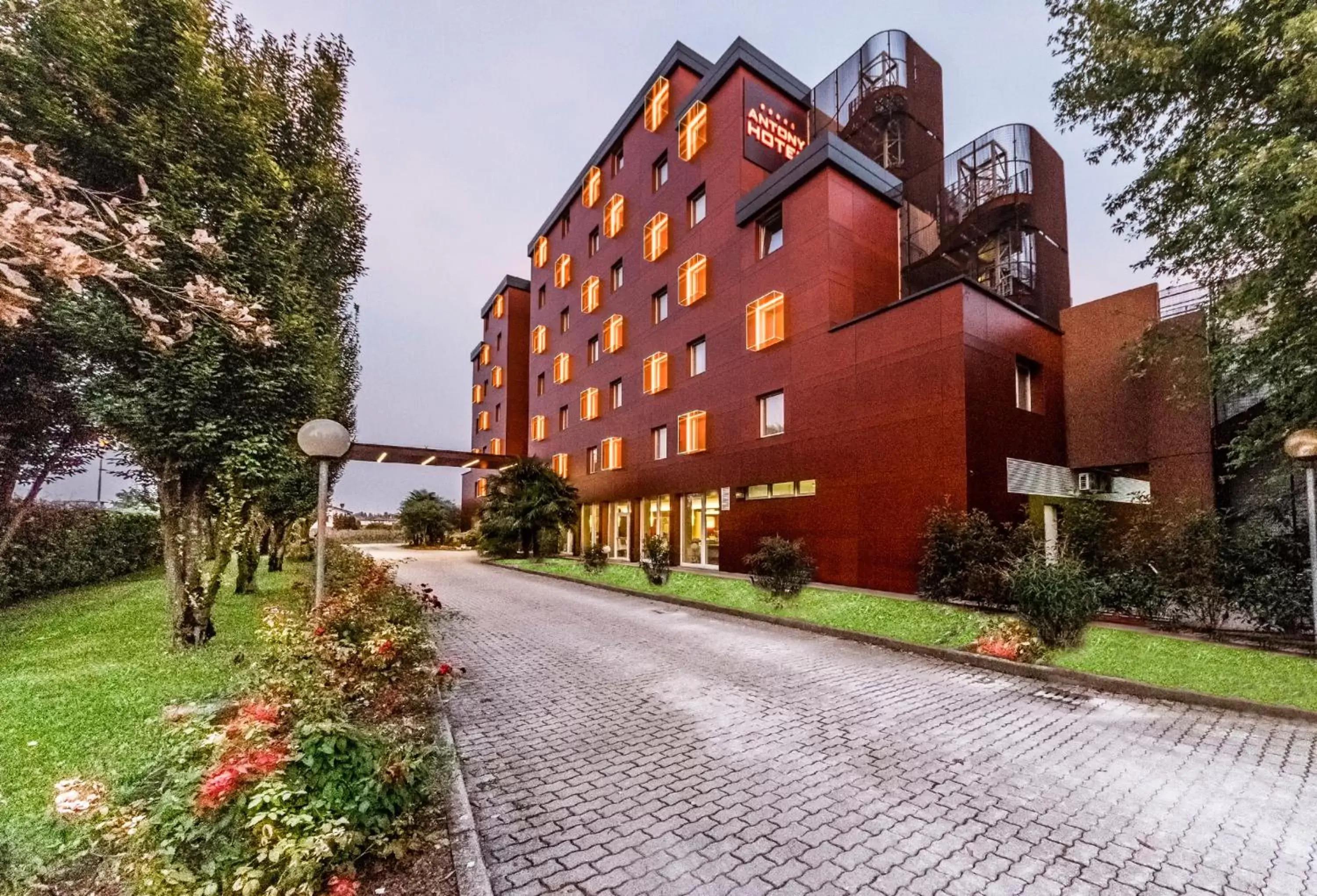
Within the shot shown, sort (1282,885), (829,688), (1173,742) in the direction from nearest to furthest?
(1282,885) → (1173,742) → (829,688)

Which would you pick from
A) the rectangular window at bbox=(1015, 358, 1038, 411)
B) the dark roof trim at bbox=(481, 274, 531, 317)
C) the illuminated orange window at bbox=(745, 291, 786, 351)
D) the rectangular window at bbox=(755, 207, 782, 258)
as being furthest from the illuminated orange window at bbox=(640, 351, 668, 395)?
the dark roof trim at bbox=(481, 274, 531, 317)

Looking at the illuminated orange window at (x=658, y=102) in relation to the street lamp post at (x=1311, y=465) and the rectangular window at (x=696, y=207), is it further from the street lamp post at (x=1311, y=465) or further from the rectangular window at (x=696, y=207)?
the street lamp post at (x=1311, y=465)

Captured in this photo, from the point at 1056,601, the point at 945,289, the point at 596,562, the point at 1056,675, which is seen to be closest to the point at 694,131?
the point at 945,289

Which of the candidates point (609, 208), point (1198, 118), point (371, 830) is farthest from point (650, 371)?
point (371, 830)

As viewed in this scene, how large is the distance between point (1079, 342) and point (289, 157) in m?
17.7

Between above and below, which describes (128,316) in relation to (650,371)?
below

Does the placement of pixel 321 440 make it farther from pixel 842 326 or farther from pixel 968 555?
pixel 842 326

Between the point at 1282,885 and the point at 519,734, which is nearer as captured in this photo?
the point at 1282,885

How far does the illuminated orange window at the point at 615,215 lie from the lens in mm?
24328

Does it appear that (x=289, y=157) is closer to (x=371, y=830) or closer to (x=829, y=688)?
(x=371, y=830)

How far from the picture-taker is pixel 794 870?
3.04 meters

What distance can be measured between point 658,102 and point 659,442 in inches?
528

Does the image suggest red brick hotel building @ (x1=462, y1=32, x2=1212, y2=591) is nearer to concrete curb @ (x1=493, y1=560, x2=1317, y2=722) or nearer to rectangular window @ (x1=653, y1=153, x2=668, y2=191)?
rectangular window @ (x1=653, y1=153, x2=668, y2=191)

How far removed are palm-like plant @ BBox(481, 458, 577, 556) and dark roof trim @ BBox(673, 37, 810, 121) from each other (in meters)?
15.3
